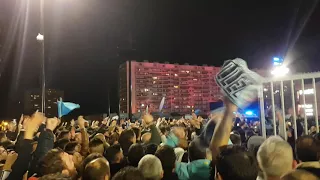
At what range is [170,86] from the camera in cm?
11438

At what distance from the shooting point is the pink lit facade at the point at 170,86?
104 meters

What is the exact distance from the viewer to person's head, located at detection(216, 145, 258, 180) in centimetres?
261

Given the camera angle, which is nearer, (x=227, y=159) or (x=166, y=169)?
(x=227, y=159)

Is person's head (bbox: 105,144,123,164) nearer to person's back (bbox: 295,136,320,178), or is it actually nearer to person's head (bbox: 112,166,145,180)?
person's head (bbox: 112,166,145,180)

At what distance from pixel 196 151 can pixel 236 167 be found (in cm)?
144

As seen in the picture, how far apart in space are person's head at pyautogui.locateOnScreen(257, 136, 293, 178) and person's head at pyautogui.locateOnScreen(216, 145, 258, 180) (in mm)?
248

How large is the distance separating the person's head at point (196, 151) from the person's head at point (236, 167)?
4.16ft

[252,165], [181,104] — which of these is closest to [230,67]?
[252,165]

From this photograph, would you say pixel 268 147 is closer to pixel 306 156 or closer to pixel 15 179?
pixel 306 156

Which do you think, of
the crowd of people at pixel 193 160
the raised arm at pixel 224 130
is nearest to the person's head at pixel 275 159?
the crowd of people at pixel 193 160

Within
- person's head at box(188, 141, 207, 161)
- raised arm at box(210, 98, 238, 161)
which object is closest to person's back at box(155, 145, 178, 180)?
person's head at box(188, 141, 207, 161)

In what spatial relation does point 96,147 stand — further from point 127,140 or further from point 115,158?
point 115,158

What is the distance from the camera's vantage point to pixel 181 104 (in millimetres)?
114812

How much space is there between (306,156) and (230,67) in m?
1.53
